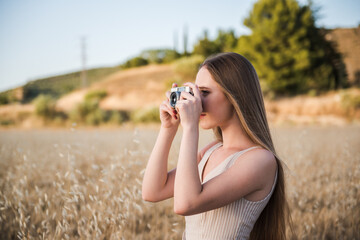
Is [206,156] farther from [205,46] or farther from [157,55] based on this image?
[157,55]

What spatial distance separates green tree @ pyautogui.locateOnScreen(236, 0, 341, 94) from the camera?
2108 centimetres

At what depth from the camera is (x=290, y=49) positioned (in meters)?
21.3

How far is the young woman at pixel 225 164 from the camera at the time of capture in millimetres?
1090

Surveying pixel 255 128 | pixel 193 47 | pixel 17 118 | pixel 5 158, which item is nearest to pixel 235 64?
pixel 255 128

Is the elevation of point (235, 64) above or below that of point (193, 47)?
below

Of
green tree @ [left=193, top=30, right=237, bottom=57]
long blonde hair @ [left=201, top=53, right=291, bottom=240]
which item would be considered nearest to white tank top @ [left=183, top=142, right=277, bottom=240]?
long blonde hair @ [left=201, top=53, right=291, bottom=240]

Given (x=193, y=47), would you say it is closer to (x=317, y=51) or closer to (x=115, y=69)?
(x=317, y=51)

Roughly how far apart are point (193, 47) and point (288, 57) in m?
13.3

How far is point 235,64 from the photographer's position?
129 cm

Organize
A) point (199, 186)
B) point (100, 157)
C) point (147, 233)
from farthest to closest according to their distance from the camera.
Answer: point (100, 157) → point (147, 233) → point (199, 186)

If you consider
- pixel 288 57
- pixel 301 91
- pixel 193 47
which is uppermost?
pixel 193 47

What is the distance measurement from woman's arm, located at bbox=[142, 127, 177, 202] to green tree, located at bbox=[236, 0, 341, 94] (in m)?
21.5

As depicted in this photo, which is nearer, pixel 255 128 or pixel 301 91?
pixel 255 128

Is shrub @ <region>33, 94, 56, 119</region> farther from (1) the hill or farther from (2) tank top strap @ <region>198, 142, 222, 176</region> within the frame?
(2) tank top strap @ <region>198, 142, 222, 176</region>
